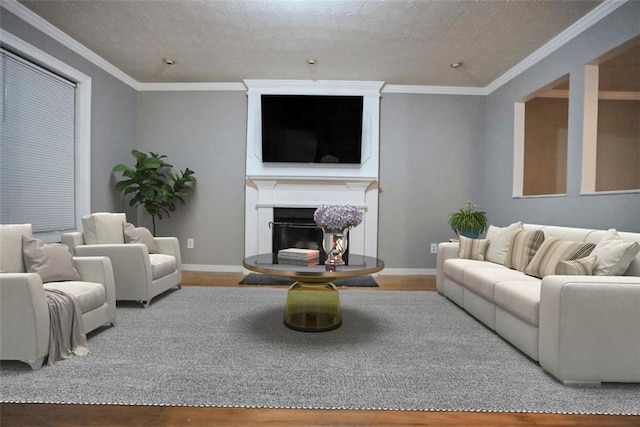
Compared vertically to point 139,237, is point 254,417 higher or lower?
lower

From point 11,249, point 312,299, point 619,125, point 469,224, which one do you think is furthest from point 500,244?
point 11,249

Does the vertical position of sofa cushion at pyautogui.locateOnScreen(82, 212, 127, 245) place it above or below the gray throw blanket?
above

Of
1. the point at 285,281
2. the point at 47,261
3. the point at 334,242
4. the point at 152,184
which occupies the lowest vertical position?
the point at 285,281

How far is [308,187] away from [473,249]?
2319mm

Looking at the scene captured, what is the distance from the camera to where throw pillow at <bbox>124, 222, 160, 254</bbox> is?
361 centimetres

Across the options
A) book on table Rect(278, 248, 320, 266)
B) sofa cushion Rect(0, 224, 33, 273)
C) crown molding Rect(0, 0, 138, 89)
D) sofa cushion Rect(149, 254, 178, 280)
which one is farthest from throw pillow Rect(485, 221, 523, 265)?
crown molding Rect(0, 0, 138, 89)

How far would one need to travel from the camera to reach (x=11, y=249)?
2408mm

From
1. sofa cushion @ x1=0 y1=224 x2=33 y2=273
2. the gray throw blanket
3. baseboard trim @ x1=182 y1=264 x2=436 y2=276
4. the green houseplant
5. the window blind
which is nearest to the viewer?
the gray throw blanket

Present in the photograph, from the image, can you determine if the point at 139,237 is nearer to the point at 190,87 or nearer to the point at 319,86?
the point at 190,87

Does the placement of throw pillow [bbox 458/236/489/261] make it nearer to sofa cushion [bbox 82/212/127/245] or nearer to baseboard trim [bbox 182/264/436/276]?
baseboard trim [bbox 182/264/436/276]

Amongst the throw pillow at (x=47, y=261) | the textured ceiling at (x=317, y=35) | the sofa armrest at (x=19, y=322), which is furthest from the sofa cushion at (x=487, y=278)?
the throw pillow at (x=47, y=261)

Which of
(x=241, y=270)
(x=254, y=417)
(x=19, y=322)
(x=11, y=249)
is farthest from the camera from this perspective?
(x=241, y=270)

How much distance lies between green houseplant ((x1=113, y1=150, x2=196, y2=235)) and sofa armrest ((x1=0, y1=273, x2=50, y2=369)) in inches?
103

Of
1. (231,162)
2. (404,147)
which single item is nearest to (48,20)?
(231,162)
